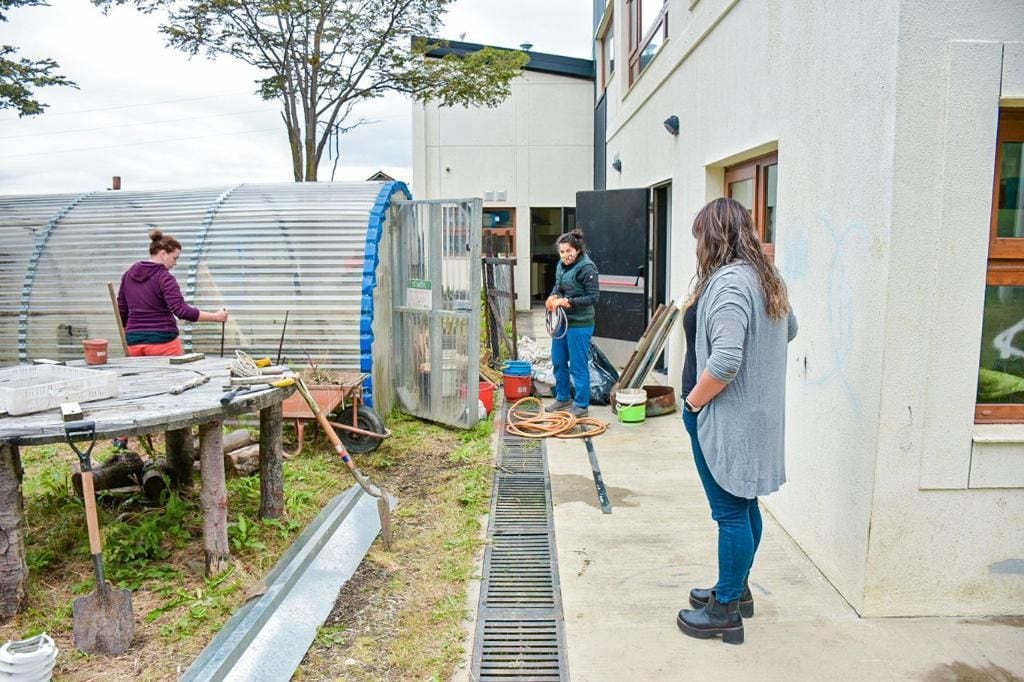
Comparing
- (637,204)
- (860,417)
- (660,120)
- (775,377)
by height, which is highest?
(660,120)

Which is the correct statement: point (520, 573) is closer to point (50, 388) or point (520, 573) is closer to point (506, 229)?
point (50, 388)

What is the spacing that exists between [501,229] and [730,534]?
15114 millimetres

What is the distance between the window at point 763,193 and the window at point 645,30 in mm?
3180

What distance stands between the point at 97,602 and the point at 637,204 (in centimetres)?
722

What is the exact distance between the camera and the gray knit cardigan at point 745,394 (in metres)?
3.19

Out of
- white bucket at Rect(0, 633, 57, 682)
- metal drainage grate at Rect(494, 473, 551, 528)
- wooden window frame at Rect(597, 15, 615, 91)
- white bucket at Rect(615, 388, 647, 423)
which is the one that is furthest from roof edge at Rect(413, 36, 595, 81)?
white bucket at Rect(0, 633, 57, 682)

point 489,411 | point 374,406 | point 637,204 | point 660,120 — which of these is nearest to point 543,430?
point 489,411

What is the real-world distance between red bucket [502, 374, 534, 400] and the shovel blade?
5307 mm

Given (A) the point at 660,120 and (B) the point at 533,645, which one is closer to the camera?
(B) the point at 533,645

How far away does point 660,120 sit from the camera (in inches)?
354

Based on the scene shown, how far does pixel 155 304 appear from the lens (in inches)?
233

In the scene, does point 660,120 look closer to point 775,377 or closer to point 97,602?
point 775,377

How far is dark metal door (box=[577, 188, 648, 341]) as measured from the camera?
30.4 feet

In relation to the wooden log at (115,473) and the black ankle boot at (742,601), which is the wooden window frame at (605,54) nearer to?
the wooden log at (115,473)
